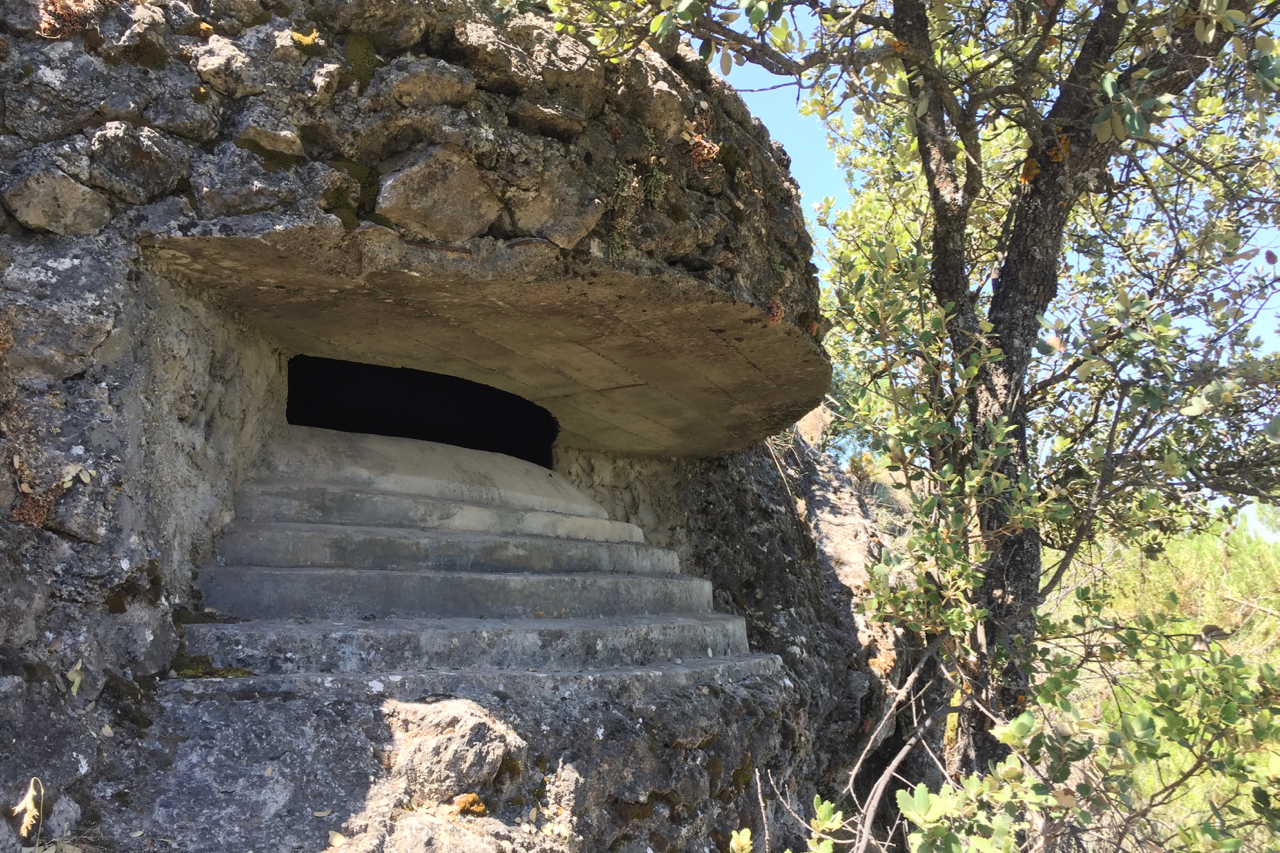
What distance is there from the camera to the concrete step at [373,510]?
9.66ft

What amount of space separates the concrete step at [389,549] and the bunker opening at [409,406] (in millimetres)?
761

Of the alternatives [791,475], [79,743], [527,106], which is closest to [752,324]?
[527,106]

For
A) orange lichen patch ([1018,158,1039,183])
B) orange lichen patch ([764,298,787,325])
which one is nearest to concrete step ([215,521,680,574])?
orange lichen patch ([764,298,787,325])

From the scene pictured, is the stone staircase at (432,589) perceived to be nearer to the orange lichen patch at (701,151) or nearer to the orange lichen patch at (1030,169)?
the orange lichen patch at (701,151)

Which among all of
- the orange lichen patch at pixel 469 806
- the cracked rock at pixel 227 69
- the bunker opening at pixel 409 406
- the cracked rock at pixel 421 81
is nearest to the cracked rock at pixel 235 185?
the cracked rock at pixel 227 69

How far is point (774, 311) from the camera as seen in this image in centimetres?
325

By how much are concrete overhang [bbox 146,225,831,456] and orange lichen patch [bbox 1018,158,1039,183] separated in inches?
53.9

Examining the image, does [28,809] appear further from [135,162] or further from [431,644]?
[135,162]

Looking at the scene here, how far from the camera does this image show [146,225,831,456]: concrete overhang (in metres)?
2.49

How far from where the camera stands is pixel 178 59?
7.70 ft

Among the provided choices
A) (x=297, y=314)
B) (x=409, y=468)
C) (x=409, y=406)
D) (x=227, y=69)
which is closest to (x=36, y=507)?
(x=297, y=314)

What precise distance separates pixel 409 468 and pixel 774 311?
4.98 feet

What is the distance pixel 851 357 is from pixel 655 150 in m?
2.82

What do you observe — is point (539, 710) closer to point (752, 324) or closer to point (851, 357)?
point (752, 324)
